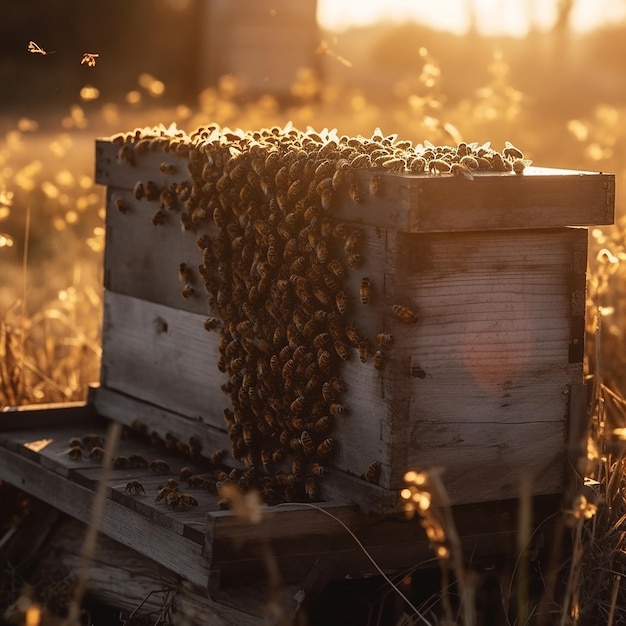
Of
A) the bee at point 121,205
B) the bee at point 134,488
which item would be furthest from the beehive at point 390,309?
the bee at point 121,205

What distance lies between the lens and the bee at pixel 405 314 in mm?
3258

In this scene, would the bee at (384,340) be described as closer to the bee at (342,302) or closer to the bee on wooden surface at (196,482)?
the bee at (342,302)

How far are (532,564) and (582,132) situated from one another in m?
3.49

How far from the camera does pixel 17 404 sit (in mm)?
5270

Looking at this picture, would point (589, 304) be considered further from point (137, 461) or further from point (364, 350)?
point (137, 461)

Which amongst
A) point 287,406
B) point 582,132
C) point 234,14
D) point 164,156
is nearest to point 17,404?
point 164,156

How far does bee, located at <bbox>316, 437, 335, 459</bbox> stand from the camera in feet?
11.7

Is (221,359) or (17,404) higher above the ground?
(221,359)

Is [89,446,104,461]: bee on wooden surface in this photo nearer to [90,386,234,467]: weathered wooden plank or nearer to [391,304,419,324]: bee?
[90,386,234,467]: weathered wooden plank

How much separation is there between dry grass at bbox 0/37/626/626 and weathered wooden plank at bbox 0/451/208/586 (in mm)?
684

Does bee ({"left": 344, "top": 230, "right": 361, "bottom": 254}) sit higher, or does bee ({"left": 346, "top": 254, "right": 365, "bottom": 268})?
bee ({"left": 344, "top": 230, "right": 361, "bottom": 254})

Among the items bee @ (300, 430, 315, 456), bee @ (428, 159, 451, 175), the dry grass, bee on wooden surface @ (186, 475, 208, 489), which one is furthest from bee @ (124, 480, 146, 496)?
bee @ (428, 159, 451, 175)

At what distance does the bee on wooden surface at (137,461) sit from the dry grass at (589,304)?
3.85 feet

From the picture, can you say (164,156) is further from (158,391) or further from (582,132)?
(582,132)
